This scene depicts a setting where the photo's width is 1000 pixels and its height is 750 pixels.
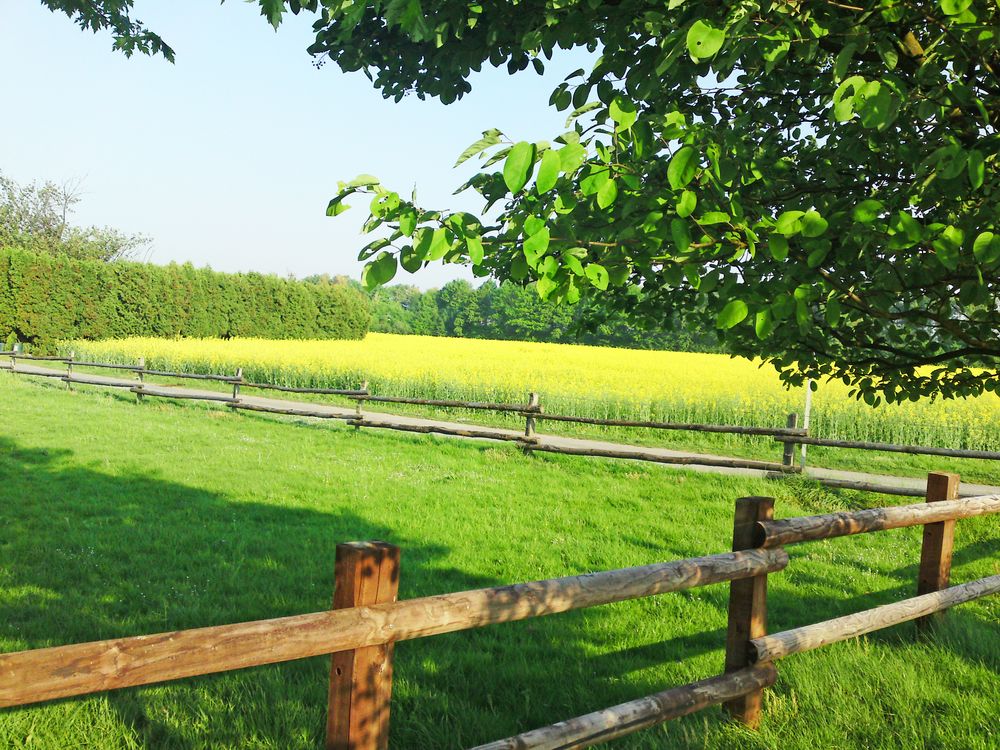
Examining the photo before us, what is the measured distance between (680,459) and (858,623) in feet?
29.2

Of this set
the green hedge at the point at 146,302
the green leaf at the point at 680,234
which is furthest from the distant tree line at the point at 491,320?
the green leaf at the point at 680,234

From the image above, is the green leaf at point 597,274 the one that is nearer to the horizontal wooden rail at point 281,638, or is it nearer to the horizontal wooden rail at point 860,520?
the horizontal wooden rail at point 281,638

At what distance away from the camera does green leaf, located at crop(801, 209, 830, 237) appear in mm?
2590

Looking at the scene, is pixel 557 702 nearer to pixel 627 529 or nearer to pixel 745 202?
pixel 745 202

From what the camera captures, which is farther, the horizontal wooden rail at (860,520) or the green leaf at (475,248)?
the horizontal wooden rail at (860,520)

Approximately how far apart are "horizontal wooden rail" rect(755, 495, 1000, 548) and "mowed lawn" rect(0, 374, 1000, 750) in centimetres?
89

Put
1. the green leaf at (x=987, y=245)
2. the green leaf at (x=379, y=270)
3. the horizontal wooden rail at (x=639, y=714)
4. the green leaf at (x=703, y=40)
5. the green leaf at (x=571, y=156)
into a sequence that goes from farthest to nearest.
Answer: the horizontal wooden rail at (x=639, y=714) → the green leaf at (x=987, y=245) → the green leaf at (x=703, y=40) → the green leaf at (x=379, y=270) → the green leaf at (x=571, y=156)

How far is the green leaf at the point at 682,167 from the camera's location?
2514 mm

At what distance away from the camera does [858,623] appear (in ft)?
15.8

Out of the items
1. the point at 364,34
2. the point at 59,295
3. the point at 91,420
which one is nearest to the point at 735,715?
the point at 364,34

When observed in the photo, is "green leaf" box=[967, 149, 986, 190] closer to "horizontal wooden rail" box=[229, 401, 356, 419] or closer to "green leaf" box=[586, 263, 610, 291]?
"green leaf" box=[586, 263, 610, 291]

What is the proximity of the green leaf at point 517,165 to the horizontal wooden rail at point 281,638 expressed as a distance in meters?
1.52

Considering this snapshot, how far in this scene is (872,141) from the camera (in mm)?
3713

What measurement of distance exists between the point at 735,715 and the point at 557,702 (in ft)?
3.52
